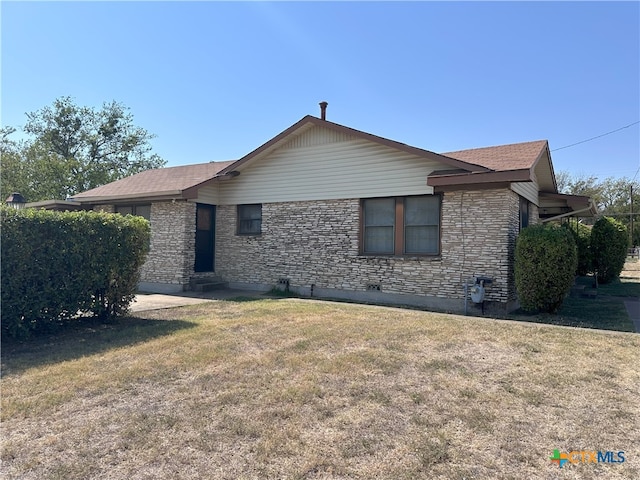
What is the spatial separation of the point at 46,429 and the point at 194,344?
8.06 ft

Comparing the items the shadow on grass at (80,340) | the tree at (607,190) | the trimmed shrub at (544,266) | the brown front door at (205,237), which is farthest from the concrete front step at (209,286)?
the tree at (607,190)

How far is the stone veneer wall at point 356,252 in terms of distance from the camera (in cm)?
875

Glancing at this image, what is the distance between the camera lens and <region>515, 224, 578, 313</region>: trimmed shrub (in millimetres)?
7824

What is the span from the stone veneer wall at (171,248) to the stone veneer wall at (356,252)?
1177 mm

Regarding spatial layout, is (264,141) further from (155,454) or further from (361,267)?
(155,454)

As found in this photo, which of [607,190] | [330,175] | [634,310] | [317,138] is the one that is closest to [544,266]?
[634,310]

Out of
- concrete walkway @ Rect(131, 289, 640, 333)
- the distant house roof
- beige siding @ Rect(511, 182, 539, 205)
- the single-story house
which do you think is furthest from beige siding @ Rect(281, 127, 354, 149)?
concrete walkway @ Rect(131, 289, 640, 333)

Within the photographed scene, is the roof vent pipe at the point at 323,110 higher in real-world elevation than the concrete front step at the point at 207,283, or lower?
higher

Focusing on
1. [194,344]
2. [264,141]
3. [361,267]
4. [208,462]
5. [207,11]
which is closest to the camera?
[208,462]

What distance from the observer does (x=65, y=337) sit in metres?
6.07

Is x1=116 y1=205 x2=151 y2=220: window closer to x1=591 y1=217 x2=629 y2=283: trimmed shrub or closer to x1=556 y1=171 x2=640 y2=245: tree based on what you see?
x1=591 y1=217 x2=629 y2=283: trimmed shrub

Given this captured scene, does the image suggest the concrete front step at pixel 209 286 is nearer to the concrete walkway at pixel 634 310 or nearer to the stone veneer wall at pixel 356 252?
the stone veneer wall at pixel 356 252

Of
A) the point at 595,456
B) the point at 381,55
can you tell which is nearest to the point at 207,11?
the point at 381,55

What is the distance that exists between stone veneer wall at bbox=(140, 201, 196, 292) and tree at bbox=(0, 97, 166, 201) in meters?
21.7
